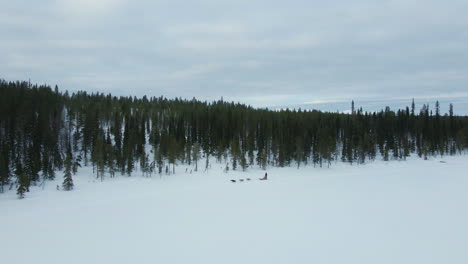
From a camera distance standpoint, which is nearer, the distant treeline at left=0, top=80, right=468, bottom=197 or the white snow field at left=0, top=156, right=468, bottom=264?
the white snow field at left=0, top=156, right=468, bottom=264

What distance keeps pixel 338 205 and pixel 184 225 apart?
44.6 feet

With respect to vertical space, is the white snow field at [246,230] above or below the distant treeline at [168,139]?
below

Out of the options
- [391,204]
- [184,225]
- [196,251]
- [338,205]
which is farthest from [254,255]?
[391,204]

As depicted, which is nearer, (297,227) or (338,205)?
(297,227)

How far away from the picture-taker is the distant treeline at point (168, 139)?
45875 millimetres

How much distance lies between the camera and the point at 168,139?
6062 cm

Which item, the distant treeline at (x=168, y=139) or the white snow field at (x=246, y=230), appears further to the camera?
the distant treeline at (x=168, y=139)

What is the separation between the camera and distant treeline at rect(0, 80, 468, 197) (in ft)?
151

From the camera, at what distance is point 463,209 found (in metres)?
20.6

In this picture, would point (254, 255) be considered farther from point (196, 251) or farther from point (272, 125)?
point (272, 125)

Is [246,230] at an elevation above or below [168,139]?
below

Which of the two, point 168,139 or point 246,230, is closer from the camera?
point 246,230

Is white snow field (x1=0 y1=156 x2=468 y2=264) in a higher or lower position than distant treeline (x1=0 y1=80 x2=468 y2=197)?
lower

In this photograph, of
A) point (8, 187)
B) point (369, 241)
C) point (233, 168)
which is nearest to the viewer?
point (369, 241)
